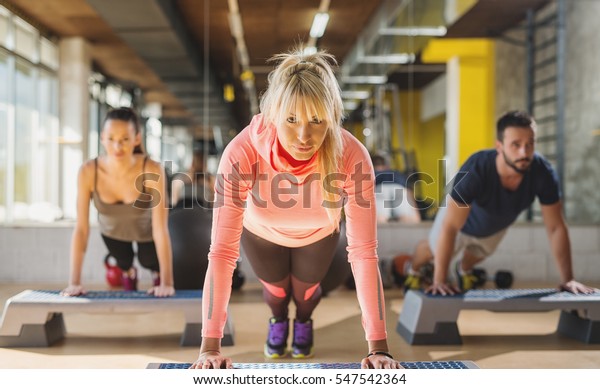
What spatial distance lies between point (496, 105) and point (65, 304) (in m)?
4.53

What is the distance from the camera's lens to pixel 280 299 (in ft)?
7.11

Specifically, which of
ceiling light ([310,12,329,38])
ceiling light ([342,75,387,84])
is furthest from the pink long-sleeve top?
ceiling light ([342,75,387,84])

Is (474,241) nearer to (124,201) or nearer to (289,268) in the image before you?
(289,268)

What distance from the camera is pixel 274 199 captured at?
165 cm

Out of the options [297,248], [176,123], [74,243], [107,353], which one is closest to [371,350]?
[297,248]

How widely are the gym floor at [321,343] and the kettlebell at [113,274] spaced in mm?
Answer: 682

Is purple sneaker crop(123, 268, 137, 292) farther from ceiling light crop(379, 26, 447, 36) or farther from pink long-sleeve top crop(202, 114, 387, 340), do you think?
ceiling light crop(379, 26, 447, 36)

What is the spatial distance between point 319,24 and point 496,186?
1809 mm

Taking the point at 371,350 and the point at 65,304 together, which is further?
the point at 65,304

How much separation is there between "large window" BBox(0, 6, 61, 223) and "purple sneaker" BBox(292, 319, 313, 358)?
1756 millimetres

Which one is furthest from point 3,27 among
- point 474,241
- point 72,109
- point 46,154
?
point 72,109

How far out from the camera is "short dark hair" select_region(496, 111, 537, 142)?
254 centimetres

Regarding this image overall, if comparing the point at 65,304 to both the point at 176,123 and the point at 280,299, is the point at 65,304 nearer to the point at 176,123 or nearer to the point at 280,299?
the point at 280,299

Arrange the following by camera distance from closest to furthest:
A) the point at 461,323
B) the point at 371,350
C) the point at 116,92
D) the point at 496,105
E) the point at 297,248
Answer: the point at 371,350 → the point at 297,248 → the point at 461,323 → the point at 116,92 → the point at 496,105
